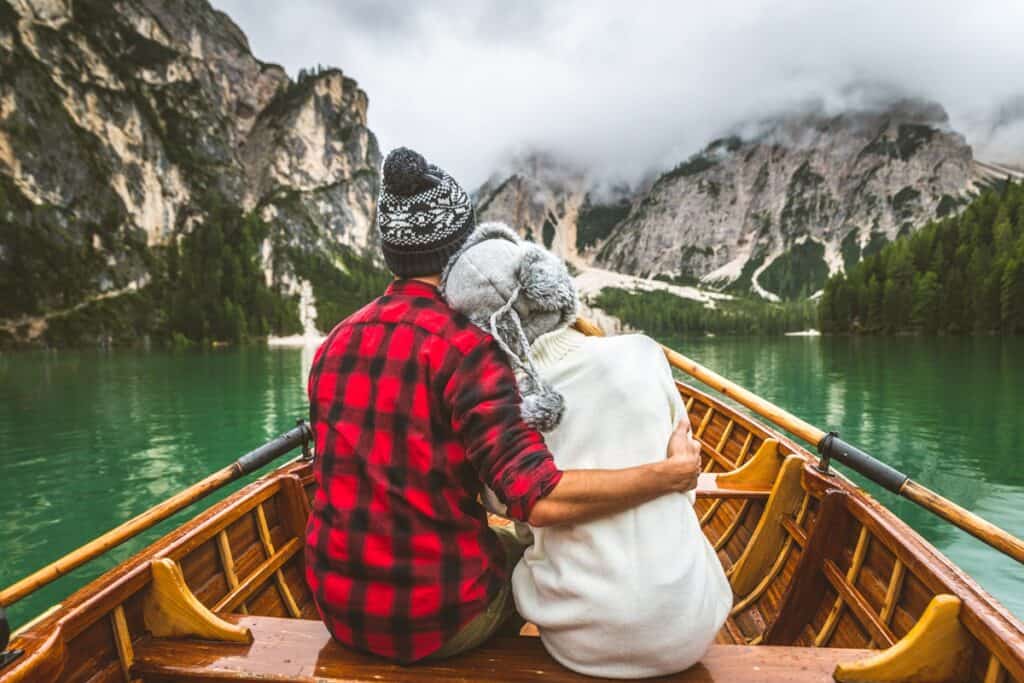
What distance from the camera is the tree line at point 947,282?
224ft

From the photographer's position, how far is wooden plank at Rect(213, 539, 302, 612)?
384 centimetres

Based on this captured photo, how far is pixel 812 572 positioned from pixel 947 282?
293ft

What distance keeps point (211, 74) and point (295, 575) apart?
18738 centimetres

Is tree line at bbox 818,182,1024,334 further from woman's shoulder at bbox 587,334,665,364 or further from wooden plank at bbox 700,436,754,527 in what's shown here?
woman's shoulder at bbox 587,334,665,364

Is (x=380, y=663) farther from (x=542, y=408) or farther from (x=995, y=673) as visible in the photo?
(x=995, y=673)

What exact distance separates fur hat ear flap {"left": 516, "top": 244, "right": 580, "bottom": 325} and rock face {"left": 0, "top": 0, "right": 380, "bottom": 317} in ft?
418

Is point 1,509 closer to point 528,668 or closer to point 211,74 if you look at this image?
point 528,668

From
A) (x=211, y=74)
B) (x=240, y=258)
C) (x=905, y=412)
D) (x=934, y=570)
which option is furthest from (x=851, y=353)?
(x=211, y=74)

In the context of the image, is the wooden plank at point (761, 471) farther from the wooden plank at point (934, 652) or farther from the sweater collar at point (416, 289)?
the sweater collar at point (416, 289)

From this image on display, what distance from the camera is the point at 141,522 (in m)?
3.91

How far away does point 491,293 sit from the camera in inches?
81.7

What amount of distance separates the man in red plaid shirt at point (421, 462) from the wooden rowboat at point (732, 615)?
0.41 metres

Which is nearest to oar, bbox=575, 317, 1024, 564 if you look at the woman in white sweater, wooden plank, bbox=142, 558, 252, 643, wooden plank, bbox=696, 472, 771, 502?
the woman in white sweater

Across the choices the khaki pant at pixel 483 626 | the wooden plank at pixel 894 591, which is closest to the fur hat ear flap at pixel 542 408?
the khaki pant at pixel 483 626
